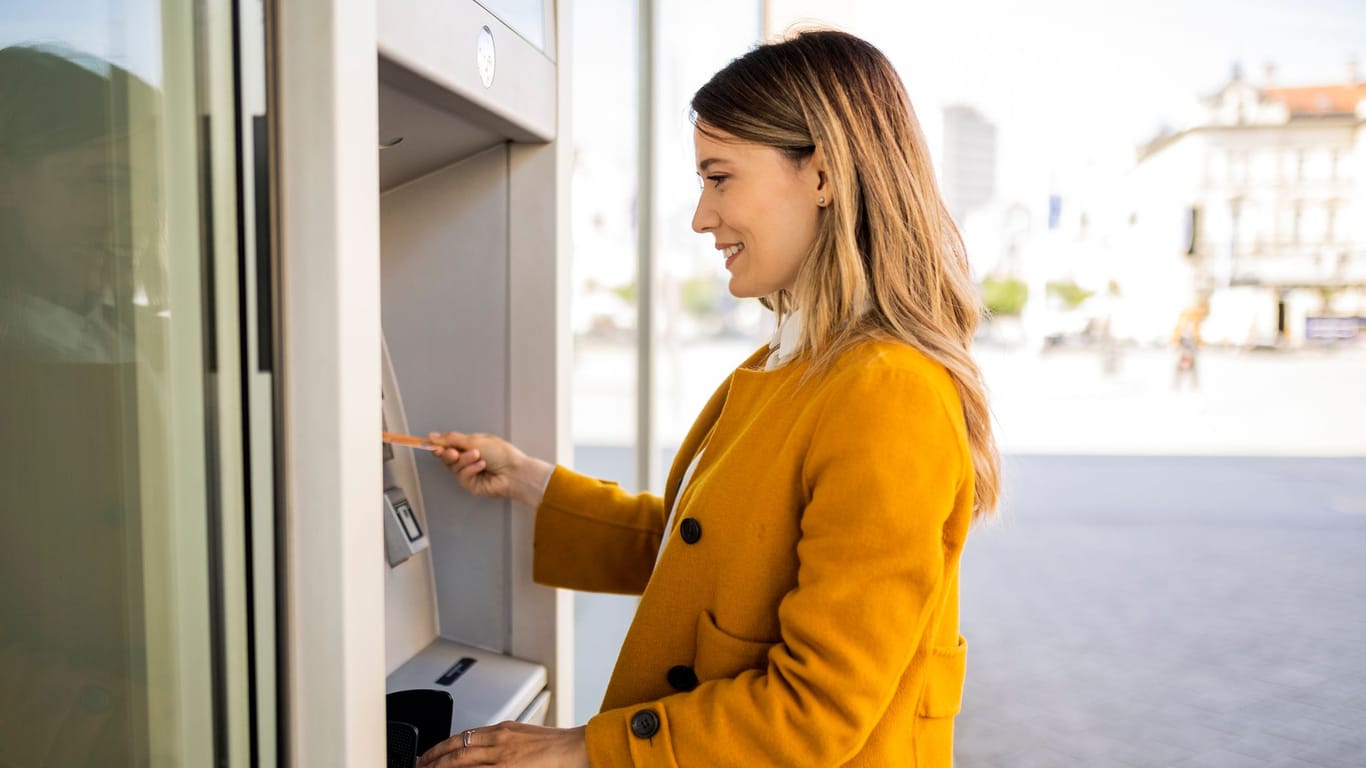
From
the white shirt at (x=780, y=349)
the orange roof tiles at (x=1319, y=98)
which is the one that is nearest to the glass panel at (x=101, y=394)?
the white shirt at (x=780, y=349)

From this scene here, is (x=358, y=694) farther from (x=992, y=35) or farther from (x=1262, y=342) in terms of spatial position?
(x=1262, y=342)

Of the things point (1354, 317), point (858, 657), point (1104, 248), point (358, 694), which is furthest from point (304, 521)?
point (1104, 248)

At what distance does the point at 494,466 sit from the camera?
4.84 ft

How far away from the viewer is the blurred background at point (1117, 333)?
2809 millimetres

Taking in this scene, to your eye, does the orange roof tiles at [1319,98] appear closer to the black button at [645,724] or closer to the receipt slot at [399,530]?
the receipt slot at [399,530]

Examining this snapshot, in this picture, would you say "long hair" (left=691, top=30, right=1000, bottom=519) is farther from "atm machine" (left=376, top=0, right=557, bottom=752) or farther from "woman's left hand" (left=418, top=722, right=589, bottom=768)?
"woman's left hand" (left=418, top=722, right=589, bottom=768)

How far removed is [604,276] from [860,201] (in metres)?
1.59

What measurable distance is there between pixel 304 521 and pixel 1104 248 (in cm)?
1386

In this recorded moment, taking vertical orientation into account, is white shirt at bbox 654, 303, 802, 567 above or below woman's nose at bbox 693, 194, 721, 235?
below

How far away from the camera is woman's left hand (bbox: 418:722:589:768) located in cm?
100

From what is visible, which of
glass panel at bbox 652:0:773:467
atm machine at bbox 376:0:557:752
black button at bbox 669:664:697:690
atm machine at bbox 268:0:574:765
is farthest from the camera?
glass panel at bbox 652:0:773:467

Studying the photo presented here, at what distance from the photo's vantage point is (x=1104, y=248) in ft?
43.0

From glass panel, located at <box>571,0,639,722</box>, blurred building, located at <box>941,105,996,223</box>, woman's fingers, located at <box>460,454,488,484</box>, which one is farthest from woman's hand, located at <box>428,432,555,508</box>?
blurred building, located at <box>941,105,996,223</box>

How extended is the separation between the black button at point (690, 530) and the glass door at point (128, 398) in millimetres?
431
